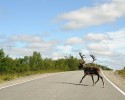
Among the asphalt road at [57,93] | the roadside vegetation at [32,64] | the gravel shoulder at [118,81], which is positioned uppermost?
the roadside vegetation at [32,64]

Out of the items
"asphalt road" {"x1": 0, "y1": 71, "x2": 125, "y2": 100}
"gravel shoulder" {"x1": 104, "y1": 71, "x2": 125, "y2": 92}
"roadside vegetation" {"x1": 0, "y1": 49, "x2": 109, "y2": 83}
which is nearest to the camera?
"asphalt road" {"x1": 0, "y1": 71, "x2": 125, "y2": 100}

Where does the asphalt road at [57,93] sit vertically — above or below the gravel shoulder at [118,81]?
below

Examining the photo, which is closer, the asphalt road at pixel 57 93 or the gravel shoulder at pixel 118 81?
the asphalt road at pixel 57 93

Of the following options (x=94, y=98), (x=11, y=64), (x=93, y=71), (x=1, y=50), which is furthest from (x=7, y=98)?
(x=11, y=64)

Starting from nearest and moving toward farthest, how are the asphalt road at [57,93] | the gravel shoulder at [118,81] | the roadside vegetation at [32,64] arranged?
the asphalt road at [57,93], the gravel shoulder at [118,81], the roadside vegetation at [32,64]

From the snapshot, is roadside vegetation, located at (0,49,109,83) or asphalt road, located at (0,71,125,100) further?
roadside vegetation, located at (0,49,109,83)

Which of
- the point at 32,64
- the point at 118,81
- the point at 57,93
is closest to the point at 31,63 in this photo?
the point at 32,64

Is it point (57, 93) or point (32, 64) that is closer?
point (57, 93)

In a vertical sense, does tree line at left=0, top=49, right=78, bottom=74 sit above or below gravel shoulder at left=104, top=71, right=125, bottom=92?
above

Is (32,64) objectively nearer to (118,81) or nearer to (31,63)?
(31,63)

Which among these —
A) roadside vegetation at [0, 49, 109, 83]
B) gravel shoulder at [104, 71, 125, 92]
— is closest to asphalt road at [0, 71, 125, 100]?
gravel shoulder at [104, 71, 125, 92]

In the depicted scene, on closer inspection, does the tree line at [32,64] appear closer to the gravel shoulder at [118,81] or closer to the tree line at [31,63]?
the tree line at [31,63]

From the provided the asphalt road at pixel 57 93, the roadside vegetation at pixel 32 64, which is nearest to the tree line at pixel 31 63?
the roadside vegetation at pixel 32 64

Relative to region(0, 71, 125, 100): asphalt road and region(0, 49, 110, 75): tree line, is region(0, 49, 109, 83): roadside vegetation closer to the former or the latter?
region(0, 49, 110, 75): tree line
